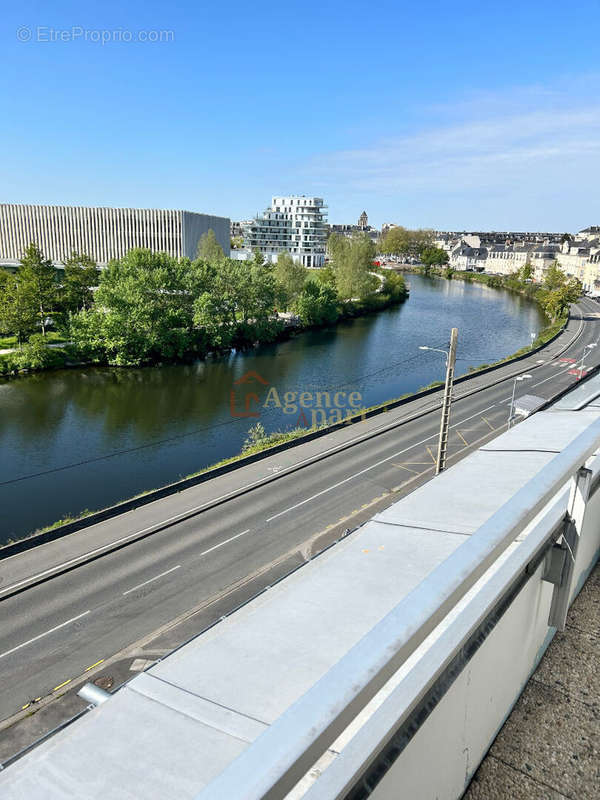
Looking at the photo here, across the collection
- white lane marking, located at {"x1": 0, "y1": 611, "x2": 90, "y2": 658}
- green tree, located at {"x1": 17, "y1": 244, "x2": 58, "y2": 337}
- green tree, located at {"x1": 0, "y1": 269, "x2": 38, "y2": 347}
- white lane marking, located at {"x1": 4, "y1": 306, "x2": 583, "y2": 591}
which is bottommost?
white lane marking, located at {"x1": 0, "y1": 611, "x2": 90, "y2": 658}

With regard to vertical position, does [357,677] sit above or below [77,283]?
below

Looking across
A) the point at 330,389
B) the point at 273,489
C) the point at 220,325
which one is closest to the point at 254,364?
the point at 220,325

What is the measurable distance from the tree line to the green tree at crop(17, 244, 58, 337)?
0.09 metres

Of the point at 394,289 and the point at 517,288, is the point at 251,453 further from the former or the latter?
the point at 517,288

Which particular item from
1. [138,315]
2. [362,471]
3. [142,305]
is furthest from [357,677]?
[142,305]

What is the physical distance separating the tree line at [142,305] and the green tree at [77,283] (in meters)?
0.10

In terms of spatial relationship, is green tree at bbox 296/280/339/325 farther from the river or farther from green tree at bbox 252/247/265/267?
green tree at bbox 252/247/265/267

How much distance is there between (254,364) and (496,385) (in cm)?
2043

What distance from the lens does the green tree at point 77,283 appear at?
165 feet

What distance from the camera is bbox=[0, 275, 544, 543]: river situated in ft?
82.1

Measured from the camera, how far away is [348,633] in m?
3.62

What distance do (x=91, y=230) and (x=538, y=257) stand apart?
325 ft

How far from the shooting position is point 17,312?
146ft

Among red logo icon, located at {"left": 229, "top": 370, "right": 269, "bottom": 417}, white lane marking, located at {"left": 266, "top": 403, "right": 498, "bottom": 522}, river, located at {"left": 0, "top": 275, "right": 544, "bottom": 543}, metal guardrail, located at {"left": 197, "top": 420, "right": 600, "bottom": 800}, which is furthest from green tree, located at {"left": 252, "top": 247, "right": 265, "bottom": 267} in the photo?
metal guardrail, located at {"left": 197, "top": 420, "right": 600, "bottom": 800}
